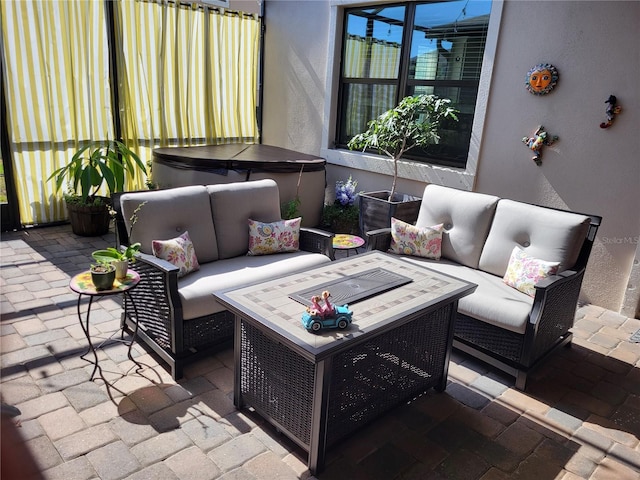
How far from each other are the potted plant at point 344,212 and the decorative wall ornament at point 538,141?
5.95 feet

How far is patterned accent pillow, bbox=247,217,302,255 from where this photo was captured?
357 centimetres

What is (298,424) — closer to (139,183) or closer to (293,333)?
(293,333)

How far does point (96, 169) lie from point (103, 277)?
116 inches

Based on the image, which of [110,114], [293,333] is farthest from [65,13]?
[293,333]

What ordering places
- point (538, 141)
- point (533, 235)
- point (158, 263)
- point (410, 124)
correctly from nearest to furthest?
point (158, 263)
point (533, 235)
point (538, 141)
point (410, 124)

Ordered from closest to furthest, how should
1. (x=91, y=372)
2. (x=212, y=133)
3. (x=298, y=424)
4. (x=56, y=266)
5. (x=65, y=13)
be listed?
(x=298, y=424) → (x=91, y=372) → (x=56, y=266) → (x=65, y=13) → (x=212, y=133)

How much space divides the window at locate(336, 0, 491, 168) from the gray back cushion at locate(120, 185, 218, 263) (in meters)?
2.65

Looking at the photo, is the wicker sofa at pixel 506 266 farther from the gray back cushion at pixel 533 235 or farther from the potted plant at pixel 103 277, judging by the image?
the potted plant at pixel 103 277

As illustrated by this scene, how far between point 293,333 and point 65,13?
4610mm

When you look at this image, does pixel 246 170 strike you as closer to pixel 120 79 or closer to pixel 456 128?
pixel 120 79

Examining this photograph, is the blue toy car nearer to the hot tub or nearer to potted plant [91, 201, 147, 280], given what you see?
potted plant [91, 201, 147, 280]

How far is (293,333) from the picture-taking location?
2127 mm

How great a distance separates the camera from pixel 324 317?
7.10 feet

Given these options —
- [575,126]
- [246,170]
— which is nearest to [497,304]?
[575,126]
